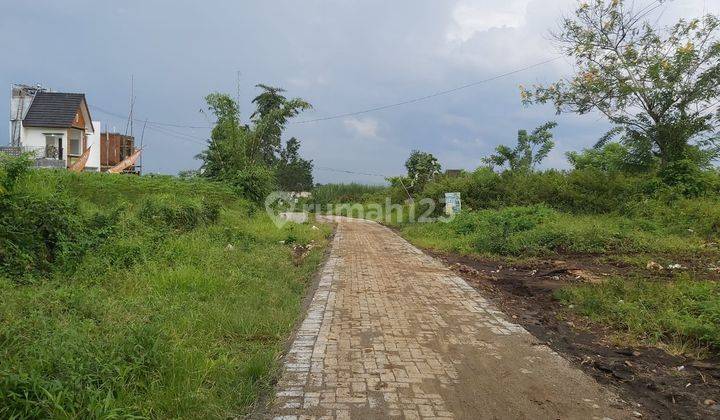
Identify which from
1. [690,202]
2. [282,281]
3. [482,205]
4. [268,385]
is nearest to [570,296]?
[282,281]

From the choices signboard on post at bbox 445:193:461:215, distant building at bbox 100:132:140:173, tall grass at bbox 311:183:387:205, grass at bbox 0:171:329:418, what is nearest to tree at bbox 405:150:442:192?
tall grass at bbox 311:183:387:205

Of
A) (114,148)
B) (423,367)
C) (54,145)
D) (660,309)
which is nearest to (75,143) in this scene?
(54,145)

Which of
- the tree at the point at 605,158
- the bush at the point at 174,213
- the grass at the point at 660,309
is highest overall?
the tree at the point at 605,158

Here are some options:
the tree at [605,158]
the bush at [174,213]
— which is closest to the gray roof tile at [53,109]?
the bush at [174,213]

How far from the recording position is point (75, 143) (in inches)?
1069

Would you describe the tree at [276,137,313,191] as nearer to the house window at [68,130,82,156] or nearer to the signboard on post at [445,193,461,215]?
the house window at [68,130,82,156]

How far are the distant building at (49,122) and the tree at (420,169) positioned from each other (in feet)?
68.7

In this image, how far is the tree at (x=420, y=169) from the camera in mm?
33000

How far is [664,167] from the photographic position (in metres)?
16.7

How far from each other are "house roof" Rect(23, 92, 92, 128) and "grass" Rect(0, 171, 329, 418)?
65.2ft

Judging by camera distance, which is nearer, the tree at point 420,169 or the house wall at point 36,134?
the house wall at point 36,134

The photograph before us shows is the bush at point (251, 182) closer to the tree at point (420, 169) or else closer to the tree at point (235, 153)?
the tree at point (235, 153)

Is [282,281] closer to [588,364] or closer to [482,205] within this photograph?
[588,364]

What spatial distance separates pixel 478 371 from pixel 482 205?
17214 mm
